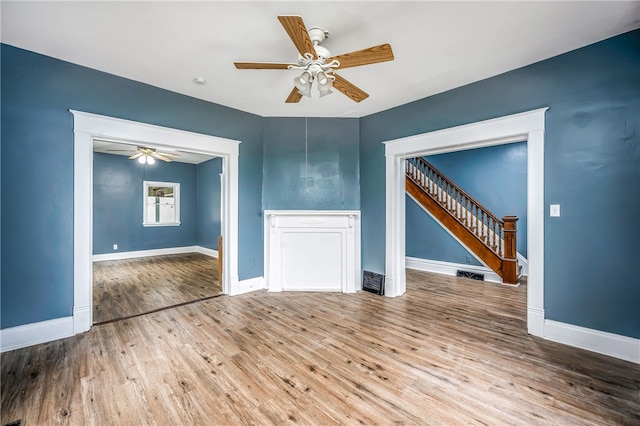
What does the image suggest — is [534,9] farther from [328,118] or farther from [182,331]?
[182,331]

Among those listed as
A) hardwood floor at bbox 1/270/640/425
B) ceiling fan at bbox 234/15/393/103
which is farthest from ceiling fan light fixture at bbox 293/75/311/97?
hardwood floor at bbox 1/270/640/425

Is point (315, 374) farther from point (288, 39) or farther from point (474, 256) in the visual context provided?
point (474, 256)

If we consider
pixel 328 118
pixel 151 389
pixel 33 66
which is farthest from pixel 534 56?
pixel 33 66

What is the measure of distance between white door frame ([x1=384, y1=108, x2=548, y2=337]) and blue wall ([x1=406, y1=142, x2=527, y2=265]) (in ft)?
6.26

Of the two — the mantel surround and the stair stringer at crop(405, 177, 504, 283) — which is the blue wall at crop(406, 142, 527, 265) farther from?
the mantel surround

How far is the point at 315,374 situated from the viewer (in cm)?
212

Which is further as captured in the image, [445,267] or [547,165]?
[445,267]

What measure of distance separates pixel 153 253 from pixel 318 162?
5.66 m

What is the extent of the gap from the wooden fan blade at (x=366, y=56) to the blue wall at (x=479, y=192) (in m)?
4.36

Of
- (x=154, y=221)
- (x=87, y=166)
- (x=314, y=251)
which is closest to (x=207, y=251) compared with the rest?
(x=154, y=221)

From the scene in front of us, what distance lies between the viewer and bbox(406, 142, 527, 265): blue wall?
17.9 ft

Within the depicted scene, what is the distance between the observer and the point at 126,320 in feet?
10.3

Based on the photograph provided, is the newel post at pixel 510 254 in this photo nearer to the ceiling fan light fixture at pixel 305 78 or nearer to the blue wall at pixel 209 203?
the ceiling fan light fixture at pixel 305 78

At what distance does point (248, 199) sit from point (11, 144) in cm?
249
